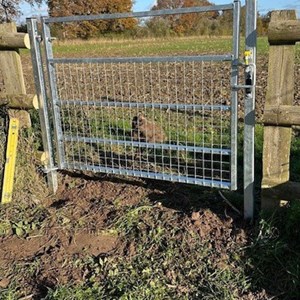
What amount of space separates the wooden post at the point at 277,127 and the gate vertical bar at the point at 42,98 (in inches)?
93.7

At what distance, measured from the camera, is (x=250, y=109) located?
352 cm

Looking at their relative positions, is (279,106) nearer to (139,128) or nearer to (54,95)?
(139,128)

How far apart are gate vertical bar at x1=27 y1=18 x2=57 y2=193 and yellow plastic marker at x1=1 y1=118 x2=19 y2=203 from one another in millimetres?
329

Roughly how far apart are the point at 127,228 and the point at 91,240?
0.34m

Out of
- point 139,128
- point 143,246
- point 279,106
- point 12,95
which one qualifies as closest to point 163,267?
point 143,246

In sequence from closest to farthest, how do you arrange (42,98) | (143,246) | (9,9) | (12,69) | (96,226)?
(143,246)
(96,226)
(42,98)
(12,69)
(9,9)

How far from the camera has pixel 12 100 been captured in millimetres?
4895

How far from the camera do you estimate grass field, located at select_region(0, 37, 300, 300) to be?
10.6 feet

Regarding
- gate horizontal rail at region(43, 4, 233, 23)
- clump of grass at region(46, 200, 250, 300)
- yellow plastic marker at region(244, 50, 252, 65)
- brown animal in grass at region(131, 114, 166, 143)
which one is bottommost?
clump of grass at region(46, 200, 250, 300)

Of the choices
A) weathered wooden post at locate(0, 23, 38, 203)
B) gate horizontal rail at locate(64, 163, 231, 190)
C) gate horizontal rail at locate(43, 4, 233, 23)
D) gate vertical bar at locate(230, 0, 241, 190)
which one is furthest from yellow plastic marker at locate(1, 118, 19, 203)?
gate vertical bar at locate(230, 0, 241, 190)

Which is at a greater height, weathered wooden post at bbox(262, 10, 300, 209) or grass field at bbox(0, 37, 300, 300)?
weathered wooden post at bbox(262, 10, 300, 209)

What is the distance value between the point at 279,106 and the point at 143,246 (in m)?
1.63

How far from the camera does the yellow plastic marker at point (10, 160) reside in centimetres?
463

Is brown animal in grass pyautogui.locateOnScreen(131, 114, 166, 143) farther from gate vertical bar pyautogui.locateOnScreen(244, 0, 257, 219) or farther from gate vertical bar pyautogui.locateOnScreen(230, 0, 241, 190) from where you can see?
gate vertical bar pyautogui.locateOnScreen(244, 0, 257, 219)
